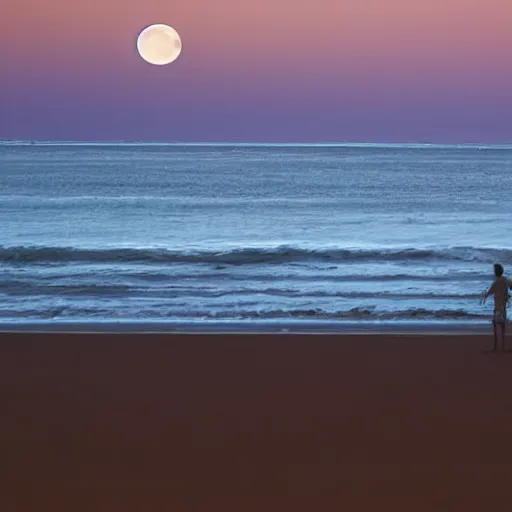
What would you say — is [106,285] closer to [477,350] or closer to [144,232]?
[477,350]

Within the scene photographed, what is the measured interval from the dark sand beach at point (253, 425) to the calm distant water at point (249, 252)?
4.43 metres

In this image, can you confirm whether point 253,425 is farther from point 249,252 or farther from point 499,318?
point 249,252

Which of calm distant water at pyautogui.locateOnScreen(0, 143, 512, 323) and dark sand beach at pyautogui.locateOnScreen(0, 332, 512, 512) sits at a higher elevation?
calm distant water at pyautogui.locateOnScreen(0, 143, 512, 323)

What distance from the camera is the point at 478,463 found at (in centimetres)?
714

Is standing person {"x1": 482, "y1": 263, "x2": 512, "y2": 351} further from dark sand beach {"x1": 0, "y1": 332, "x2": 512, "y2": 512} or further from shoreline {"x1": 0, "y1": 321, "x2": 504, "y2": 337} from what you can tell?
shoreline {"x1": 0, "y1": 321, "x2": 504, "y2": 337}

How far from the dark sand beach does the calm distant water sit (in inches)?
174

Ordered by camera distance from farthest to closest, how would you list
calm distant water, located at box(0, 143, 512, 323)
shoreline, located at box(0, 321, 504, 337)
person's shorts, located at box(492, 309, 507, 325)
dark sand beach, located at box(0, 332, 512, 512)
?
1. calm distant water, located at box(0, 143, 512, 323)
2. shoreline, located at box(0, 321, 504, 337)
3. person's shorts, located at box(492, 309, 507, 325)
4. dark sand beach, located at box(0, 332, 512, 512)

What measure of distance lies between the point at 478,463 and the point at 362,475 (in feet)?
3.36

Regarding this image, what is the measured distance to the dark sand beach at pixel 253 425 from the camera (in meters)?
6.50

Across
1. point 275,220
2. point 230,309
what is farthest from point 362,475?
point 275,220

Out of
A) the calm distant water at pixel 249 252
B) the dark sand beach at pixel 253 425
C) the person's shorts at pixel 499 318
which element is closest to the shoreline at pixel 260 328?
the calm distant water at pixel 249 252

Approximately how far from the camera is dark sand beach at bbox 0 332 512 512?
6504mm

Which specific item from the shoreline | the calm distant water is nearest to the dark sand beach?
the shoreline

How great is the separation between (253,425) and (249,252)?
66.3ft
